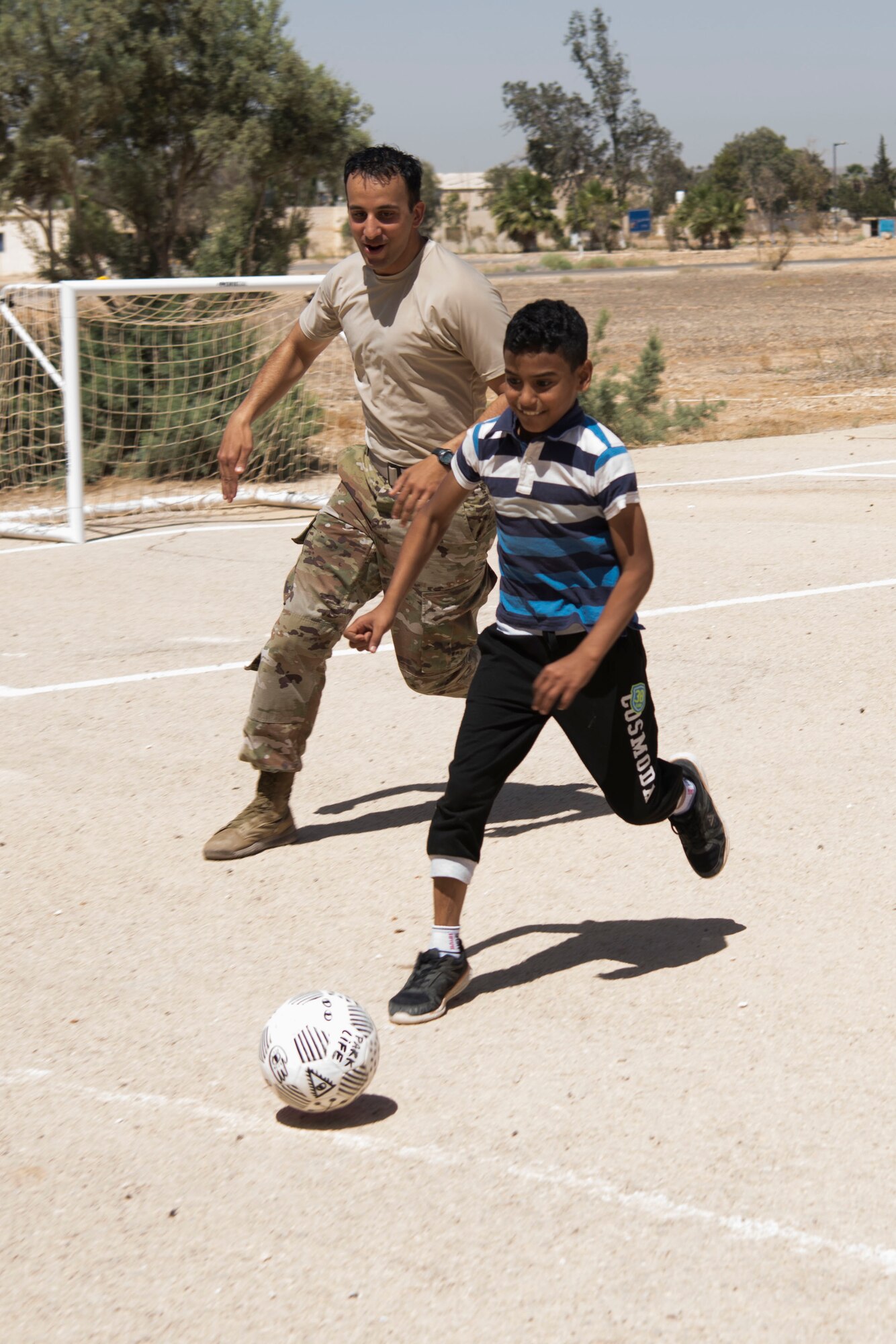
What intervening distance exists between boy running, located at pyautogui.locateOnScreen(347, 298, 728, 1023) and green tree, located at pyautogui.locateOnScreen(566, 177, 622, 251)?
90797 millimetres

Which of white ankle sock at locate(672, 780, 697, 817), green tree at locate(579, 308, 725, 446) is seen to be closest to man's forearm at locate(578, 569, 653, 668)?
white ankle sock at locate(672, 780, 697, 817)

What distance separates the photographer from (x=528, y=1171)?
3375mm

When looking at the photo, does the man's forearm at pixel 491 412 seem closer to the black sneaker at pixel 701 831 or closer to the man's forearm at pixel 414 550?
the man's forearm at pixel 414 550

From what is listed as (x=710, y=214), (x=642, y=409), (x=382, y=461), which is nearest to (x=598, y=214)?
(x=710, y=214)

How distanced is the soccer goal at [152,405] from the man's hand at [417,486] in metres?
8.92

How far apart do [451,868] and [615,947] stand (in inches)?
25.9

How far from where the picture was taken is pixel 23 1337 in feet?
9.53

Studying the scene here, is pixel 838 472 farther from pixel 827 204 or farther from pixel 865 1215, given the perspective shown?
pixel 827 204

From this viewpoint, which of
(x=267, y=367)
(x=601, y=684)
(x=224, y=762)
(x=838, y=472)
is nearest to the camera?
(x=601, y=684)

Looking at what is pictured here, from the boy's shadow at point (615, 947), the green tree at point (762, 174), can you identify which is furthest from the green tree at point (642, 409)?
the green tree at point (762, 174)

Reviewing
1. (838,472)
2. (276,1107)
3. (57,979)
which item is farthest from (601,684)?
(838,472)

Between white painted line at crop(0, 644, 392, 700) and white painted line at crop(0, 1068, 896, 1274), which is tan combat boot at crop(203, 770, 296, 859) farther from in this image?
white painted line at crop(0, 644, 392, 700)

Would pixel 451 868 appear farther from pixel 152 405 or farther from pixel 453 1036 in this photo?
pixel 152 405

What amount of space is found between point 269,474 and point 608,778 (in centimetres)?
1100
